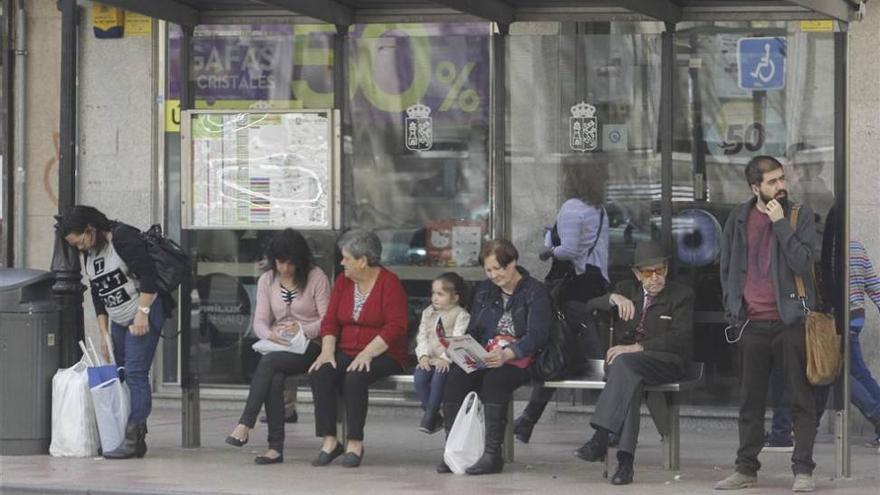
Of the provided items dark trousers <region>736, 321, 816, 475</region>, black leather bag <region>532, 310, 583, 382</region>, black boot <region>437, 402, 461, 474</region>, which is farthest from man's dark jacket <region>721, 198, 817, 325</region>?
black boot <region>437, 402, 461, 474</region>

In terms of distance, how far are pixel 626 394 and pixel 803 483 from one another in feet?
3.51

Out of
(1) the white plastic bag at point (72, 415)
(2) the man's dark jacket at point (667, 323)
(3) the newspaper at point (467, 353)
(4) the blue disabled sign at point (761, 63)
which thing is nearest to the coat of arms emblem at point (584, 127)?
(4) the blue disabled sign at point (761, 63)

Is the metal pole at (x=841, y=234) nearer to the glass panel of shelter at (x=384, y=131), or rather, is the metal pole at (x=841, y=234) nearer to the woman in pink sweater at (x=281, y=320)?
the glass panel of shelter at (x=384, y=131)

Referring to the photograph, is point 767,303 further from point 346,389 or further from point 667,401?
point 346,389

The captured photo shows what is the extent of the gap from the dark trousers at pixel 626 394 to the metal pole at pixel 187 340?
2.94 m

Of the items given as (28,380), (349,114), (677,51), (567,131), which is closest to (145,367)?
(28,380)

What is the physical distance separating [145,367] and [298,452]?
1144 millimetres

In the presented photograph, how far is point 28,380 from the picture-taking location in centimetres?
1060

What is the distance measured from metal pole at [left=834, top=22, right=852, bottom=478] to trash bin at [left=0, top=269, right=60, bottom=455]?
4.79 meters

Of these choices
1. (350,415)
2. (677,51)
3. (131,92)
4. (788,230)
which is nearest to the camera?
(788,230)

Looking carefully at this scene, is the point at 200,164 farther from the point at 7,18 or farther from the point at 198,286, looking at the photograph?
the point at 7,18

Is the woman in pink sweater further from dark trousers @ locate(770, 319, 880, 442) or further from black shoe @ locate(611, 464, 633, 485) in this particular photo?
dark trousers @ locate(770, 319, 880, 442)

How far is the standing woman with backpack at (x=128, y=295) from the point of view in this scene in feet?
34.3

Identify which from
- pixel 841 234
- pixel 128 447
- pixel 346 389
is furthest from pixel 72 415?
pixel 841 234
